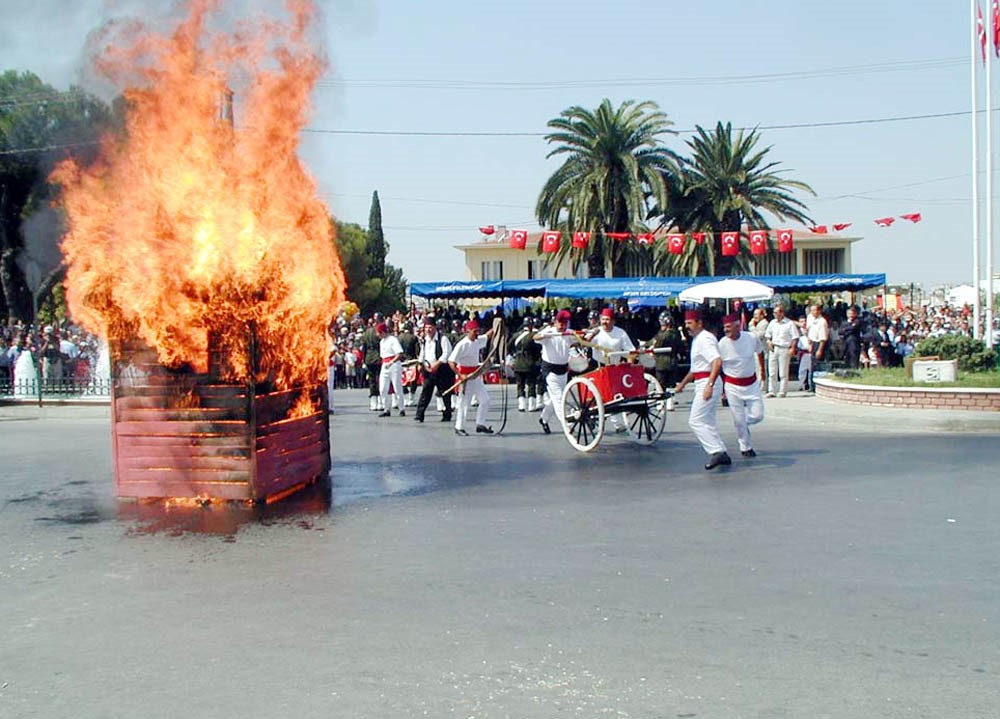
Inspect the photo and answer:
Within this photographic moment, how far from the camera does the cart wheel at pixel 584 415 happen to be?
13.0 meters

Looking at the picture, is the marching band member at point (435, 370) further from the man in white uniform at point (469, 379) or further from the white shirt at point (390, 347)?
the man in white uniform at point (469, 379)

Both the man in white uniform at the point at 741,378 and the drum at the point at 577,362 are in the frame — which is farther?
the drum at the point at 577,362

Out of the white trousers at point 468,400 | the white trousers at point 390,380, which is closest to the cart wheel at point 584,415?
the white trousers at point 468,400

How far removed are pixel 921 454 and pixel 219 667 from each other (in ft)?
31.8

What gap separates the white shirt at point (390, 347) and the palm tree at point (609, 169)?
20678 mm

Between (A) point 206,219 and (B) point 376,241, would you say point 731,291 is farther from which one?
(B) point 376,241

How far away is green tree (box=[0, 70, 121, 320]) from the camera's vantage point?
693 inches

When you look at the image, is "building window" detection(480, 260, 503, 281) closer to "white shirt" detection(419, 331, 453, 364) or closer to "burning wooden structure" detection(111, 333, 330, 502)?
"white shirt" detection(419, 331, 453, 364)

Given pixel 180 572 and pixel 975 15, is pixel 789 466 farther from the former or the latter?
pixel 975 15

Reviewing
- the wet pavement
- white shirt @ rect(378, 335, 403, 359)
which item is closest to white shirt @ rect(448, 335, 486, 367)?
white shirt @ rect(378, 335, 403, 359)

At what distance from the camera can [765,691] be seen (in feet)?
15.3

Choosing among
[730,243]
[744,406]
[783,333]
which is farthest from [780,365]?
[730,243]

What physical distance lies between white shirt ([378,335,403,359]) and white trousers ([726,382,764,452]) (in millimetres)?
8191

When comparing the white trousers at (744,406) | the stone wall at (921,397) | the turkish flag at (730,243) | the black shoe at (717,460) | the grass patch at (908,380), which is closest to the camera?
the black shoe at (717,460)
